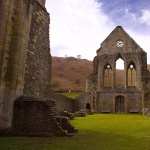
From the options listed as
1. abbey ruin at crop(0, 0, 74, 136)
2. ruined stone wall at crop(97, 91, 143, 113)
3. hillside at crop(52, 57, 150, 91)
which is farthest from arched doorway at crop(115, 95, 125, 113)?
abbey ruin at crop(0, 0, 74, 136)

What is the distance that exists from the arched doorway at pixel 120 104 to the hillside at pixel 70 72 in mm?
17498

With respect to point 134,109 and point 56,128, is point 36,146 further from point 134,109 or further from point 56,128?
point 134,109

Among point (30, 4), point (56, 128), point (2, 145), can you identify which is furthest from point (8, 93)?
point (30, 4)

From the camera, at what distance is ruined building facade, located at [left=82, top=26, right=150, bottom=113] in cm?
3881

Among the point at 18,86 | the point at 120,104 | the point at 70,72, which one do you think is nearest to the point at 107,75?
the point at 120,104

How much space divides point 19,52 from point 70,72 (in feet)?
185

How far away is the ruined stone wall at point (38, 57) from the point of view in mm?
13344

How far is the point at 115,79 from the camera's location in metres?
40.6

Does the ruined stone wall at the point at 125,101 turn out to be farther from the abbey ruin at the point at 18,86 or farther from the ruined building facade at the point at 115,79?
the abbey ruin at the point at 18,86

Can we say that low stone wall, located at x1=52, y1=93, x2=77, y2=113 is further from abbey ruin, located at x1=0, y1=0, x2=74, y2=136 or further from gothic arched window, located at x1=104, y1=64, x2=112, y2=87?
abbey ruin, located at x1=0, y1=0, x2=74, y2=136

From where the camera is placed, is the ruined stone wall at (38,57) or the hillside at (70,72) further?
the hillside at (70,72)

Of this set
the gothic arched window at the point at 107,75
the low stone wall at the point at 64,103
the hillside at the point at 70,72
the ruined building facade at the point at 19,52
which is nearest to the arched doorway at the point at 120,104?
the gothic arched window at the point at 107,75

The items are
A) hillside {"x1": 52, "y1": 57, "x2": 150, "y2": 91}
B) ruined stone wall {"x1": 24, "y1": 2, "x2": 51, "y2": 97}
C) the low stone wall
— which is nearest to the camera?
ruined stone wall {"x1": 24, "y1": 2, "x2": 51, "y2": 97}

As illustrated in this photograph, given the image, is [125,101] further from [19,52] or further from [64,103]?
[19,52]
